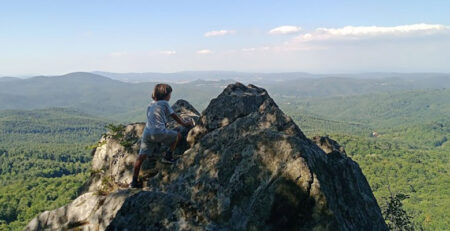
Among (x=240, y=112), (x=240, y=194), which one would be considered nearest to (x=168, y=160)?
(x=240, y=194)

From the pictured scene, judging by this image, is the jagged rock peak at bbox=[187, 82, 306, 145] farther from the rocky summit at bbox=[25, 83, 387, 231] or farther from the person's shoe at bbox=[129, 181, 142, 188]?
the person's shoe at bbox=[129, 181, 142, 188]

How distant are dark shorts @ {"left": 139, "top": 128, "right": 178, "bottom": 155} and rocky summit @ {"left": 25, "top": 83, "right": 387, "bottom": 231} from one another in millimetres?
1051

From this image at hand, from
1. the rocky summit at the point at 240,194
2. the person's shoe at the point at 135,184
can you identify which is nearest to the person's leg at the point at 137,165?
the person's shoe at the point at 135,184

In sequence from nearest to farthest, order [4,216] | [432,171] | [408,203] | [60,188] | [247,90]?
1. [247,90]
2. [4,216]
3. [60,188]
4. [408,203]
5. [432,171]

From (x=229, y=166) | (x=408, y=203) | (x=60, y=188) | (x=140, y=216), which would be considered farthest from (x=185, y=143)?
(x=408, y=203)

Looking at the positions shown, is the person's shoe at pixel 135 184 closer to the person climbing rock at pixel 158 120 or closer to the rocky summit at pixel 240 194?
the rocky summit at pixel 240 194

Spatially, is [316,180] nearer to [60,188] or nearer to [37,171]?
[60,188]

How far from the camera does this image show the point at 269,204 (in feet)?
30.4

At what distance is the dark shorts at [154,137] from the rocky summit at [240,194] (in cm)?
105

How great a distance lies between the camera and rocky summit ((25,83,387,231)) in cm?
823

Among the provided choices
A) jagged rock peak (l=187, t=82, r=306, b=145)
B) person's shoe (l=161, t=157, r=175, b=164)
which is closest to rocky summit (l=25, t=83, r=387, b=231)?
jagged rock peak (l=187, t=82, r=306, b=145)

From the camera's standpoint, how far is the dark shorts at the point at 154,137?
12.5 m

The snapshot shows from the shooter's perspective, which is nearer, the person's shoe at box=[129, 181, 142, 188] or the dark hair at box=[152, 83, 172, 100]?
the dark hair at box=[152, 83, 172, 100]

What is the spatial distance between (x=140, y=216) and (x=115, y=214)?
908 millimetres
